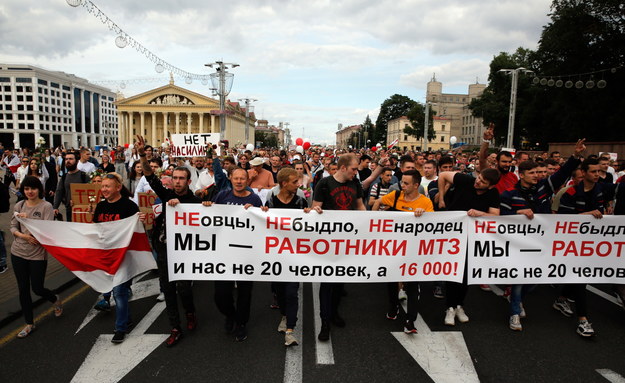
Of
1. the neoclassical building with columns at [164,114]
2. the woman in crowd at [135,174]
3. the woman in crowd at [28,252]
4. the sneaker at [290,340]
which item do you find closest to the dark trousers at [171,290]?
the sneaker at [290,340]

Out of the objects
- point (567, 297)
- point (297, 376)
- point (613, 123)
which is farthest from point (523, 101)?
point (297, 376)

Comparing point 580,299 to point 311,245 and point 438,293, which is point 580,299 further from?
point 311,245

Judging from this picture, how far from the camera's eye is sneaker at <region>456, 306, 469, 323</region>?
489 cm

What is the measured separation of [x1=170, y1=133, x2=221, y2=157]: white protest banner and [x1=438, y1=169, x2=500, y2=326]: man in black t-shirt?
6661mm

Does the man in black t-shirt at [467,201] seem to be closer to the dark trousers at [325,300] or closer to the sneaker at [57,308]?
the dark trousers at [325,300]

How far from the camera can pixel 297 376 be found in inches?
147

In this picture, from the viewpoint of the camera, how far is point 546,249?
15.7ft

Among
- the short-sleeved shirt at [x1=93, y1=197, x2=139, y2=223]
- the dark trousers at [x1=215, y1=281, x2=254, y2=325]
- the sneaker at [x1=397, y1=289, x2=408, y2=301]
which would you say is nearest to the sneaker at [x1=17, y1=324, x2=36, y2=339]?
the short-sleeved shirt at [x1=93, y1=197, x2=139, y2=223]

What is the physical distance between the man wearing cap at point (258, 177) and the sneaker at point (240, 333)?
2.88 m

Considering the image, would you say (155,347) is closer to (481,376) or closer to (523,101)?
(481,376)

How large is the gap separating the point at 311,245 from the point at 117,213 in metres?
2.20

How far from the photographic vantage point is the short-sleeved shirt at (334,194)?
4.63 m

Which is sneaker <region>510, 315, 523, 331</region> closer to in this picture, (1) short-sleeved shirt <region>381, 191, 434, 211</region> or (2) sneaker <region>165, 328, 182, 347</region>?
(1) short-sleeved shirt <region>381, 191, 434, 211</region>

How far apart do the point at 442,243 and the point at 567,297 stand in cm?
208
